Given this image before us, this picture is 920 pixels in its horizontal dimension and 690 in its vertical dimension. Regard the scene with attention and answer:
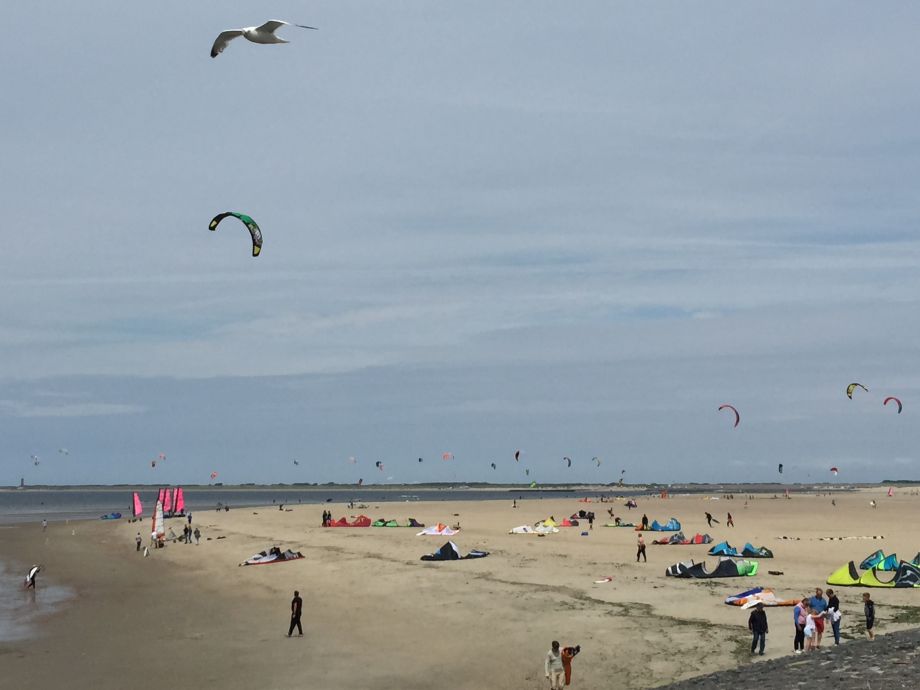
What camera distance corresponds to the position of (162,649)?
1894 cm

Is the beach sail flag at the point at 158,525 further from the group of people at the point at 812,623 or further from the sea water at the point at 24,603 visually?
the group of people at the point at 812,623

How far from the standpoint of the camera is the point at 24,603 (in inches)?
1025

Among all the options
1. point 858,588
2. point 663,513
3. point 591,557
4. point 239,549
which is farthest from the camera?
point 663,513

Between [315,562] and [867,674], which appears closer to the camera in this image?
[867,674]

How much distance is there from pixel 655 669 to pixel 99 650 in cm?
1157

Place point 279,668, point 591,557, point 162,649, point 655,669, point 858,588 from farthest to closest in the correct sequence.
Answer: point 591,557
point 858,588
point 162,649
point 279,668
point 655,669

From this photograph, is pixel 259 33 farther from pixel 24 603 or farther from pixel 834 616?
pixel 24 603

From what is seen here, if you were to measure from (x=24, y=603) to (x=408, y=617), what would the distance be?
12341mm

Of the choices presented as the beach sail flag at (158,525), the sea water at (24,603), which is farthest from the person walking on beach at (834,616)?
the beach sail flag at (158,525)

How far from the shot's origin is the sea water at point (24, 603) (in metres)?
21.4

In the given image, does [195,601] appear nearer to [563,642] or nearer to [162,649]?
[162,649]

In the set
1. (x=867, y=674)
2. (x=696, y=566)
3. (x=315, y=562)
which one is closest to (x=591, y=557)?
(x=696, y=566)

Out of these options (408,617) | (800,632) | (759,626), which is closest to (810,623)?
(800,632)

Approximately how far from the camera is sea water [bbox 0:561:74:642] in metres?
21.4
